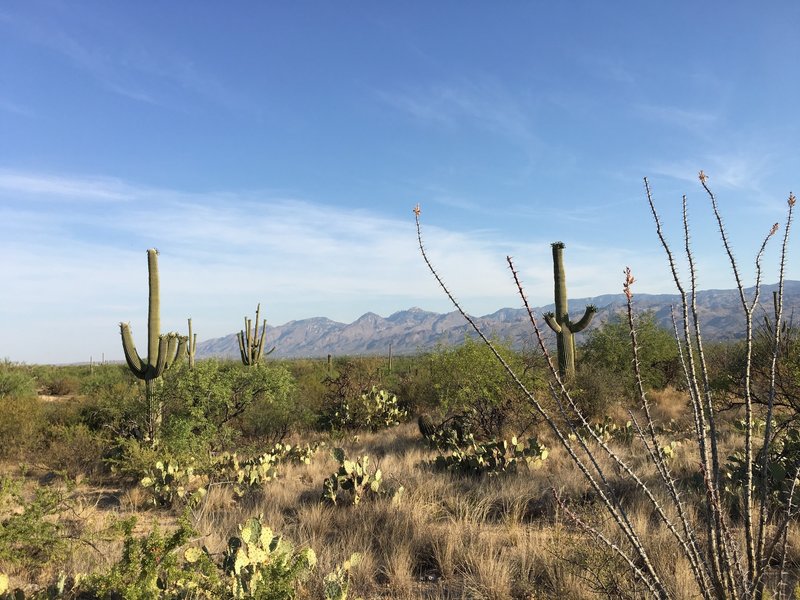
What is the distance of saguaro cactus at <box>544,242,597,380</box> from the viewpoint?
15.3 meters

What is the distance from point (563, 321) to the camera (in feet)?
52.2

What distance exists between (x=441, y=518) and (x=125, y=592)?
342 cm

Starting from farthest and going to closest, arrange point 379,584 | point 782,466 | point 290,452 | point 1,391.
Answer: point 1,391, point 290,452, point 782,466, point 379,584

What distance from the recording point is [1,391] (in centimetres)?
1855

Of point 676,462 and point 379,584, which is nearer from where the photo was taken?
point 379,584

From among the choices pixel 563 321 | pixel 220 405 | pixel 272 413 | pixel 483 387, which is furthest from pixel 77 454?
pixel 563 321

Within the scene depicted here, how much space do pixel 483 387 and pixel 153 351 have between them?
24.5ft

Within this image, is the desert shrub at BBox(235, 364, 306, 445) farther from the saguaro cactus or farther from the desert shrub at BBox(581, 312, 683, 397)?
the desert shrub at BBox(581, 312, 683, 397)

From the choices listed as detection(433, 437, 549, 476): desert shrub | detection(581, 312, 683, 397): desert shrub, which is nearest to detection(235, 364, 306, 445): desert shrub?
detection(433, 437, 549, 476): desert shrub

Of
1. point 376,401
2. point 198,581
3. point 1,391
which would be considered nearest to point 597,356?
point 376,401

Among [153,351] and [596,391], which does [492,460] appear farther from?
[153,351]

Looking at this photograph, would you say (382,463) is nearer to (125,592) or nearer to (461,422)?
(461,422)

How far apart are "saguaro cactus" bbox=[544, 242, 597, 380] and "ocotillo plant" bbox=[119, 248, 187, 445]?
987cm

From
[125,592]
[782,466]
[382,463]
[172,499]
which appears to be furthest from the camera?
[382,463]
